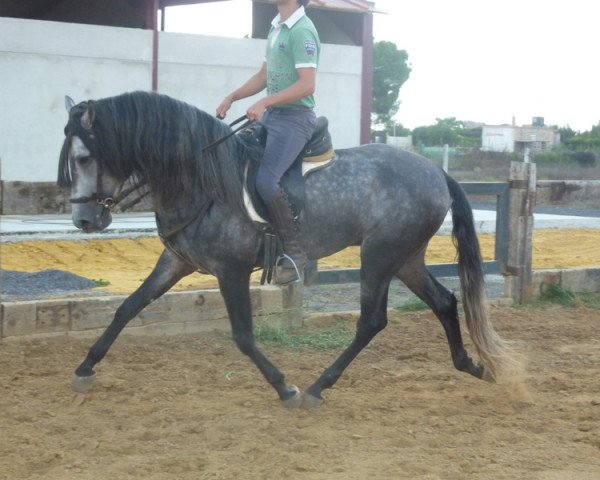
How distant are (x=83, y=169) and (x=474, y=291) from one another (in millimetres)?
2644

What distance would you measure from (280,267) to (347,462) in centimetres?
154

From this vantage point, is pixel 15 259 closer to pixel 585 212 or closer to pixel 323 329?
pixel 323 329

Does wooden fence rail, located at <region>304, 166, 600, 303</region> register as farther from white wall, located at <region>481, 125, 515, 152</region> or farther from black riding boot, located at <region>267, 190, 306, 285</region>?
white wall, located at <region>481, 125, 515, 152</region>

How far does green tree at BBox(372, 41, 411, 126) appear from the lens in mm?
62250

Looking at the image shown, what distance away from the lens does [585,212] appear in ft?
64.5

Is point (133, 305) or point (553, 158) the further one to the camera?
point (553, 158)

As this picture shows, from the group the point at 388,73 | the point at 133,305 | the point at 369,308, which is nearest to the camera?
the point at 133,305

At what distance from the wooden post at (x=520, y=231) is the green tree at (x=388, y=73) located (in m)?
54.2

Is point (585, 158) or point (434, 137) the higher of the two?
point (434, 137)

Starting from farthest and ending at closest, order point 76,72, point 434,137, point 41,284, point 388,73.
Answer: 1. point 388,73
2. point 434,137
3. point 76,72
4. point 41,284

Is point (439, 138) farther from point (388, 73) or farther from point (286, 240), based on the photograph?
point (286, 240)

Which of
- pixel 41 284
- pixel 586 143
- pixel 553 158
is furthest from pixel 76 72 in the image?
pixel 586 143

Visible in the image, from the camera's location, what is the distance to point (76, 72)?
635 inches

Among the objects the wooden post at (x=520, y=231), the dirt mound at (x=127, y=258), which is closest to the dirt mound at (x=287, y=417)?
the wooden post at (x=520, y=231)
